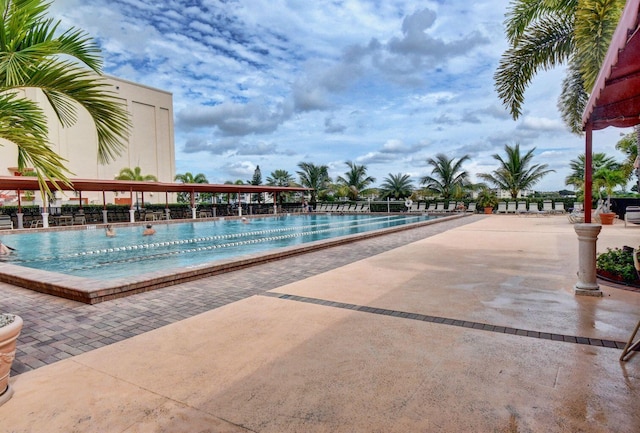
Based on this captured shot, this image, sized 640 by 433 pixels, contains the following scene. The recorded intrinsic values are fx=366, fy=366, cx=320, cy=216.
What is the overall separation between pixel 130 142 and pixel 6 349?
36.1 meters

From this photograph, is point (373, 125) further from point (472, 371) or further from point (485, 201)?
point (472, 371)

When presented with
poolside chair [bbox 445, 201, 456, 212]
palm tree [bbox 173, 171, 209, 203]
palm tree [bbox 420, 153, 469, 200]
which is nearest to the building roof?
poolside chair [bbox 445, 201, 456, 212]

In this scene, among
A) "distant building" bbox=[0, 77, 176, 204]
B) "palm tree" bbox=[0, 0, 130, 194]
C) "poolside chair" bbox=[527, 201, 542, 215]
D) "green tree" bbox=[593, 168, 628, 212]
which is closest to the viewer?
"palm tree" bbox=[0, 0, 130, 194]

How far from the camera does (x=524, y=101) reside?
27.5 ft

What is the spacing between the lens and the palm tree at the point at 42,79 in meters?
2.69

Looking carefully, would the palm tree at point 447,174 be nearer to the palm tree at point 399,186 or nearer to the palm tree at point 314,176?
the palm tree at point 399,186

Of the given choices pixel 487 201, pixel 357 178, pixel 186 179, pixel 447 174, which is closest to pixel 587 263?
pixel 487 201

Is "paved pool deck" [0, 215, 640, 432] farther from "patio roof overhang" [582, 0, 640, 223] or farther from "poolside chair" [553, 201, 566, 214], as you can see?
"poolside chair" [553, 201, 566, 214]

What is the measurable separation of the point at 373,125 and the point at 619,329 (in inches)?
1012

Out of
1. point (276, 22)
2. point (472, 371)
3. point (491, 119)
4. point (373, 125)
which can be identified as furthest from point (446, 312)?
point (373, 125)

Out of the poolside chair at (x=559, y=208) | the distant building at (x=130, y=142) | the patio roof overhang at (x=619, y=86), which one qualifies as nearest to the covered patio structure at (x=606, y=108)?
the patio roof overhang at (x=619, y=86)

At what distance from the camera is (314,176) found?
36438 millimetres

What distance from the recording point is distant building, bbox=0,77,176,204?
31.6 metres

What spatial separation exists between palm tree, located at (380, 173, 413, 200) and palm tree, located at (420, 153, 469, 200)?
85.5 inches
